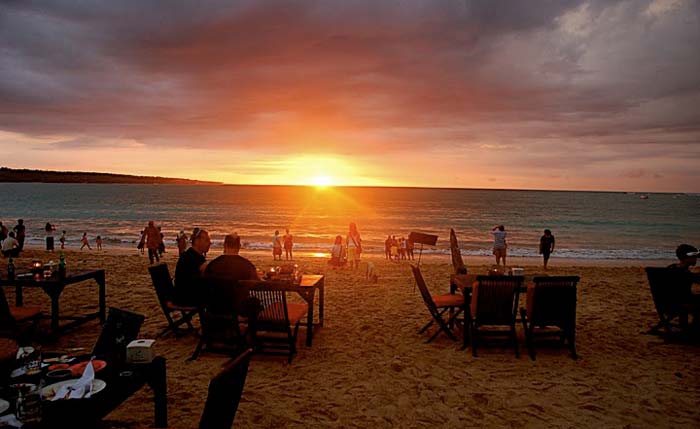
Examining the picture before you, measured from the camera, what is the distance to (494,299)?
5172 mm

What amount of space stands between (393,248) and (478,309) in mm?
12704

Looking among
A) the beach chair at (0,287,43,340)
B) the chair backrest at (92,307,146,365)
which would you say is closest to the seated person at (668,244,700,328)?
the chair backrest at (92,307,146,365)

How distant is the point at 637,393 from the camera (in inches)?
171

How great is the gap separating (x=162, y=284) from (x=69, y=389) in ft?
11.6

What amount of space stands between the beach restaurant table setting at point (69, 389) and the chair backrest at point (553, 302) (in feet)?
13.2

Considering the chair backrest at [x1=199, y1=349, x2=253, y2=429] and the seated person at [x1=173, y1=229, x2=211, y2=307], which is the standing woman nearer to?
the seated person at [x1=173, y1=229, x2=211, y2=307]

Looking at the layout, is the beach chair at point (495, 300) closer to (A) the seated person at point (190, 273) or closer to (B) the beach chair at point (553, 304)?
(B) the beach chair at point (553, 304)

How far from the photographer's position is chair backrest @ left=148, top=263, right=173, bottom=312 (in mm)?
5621

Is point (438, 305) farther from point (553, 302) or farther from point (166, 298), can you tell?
point (166, 298)

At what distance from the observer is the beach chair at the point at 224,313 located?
488 cm

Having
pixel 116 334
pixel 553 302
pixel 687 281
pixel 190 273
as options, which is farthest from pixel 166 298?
pixel 687 281

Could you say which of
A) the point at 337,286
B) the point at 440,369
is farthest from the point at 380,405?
the point at 337,286

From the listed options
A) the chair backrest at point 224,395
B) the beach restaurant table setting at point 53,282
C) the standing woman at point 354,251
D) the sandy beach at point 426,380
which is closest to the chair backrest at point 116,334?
the sandy beach at point 426,380

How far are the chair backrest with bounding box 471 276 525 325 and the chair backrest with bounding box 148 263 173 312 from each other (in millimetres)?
3842
